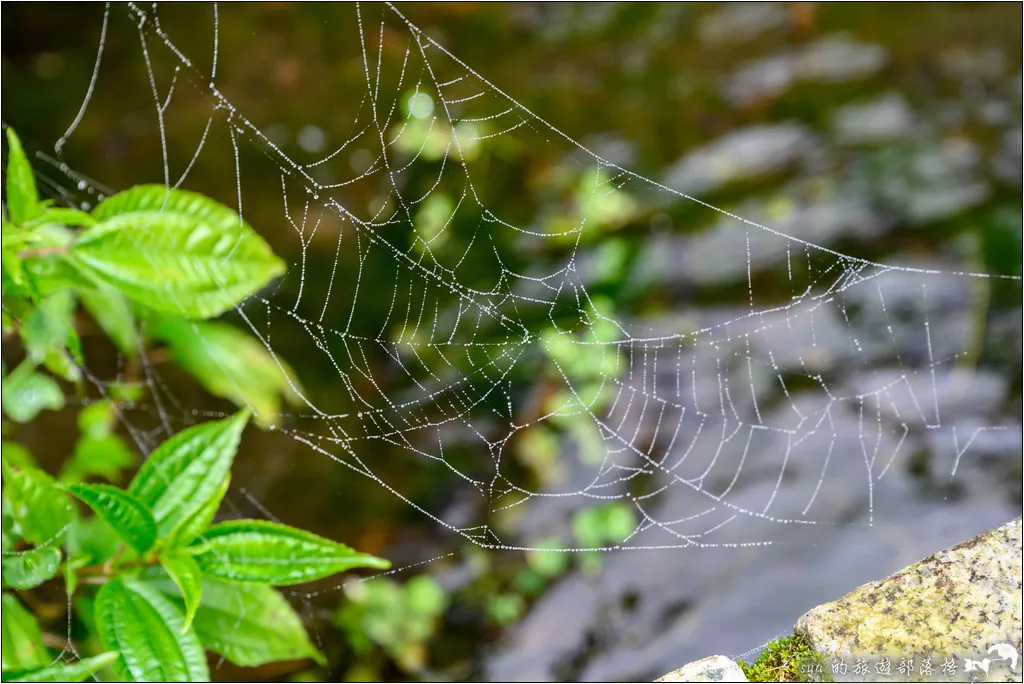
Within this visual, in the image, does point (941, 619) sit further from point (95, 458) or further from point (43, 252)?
point (95, 458)

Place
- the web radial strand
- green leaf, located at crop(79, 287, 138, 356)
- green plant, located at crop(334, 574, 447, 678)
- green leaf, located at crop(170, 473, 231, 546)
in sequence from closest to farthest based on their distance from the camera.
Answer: green leaf, located at crop(170, 473, 231, 546) < green leaf, located at crop(79, 287, 138, 356) < green plant, located at crop(334, 574, 447, 678) < the web radial strand

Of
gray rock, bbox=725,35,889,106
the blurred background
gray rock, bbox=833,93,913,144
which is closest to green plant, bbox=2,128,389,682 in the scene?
the blurred background

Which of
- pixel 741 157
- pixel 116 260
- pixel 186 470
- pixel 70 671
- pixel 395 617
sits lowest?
pixel 395 617

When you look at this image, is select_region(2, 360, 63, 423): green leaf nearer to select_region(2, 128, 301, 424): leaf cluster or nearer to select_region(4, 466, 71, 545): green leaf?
select_region(2, 128, 301, 424): leaf cluster

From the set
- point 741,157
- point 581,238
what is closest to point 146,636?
point 581,238

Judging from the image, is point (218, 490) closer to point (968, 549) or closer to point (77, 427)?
point (968, 549)

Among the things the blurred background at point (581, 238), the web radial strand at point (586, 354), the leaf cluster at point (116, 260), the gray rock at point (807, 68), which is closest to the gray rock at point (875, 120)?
the blurred background at point (581, 238)

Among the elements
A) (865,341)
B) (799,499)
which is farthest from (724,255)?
(799,499)
